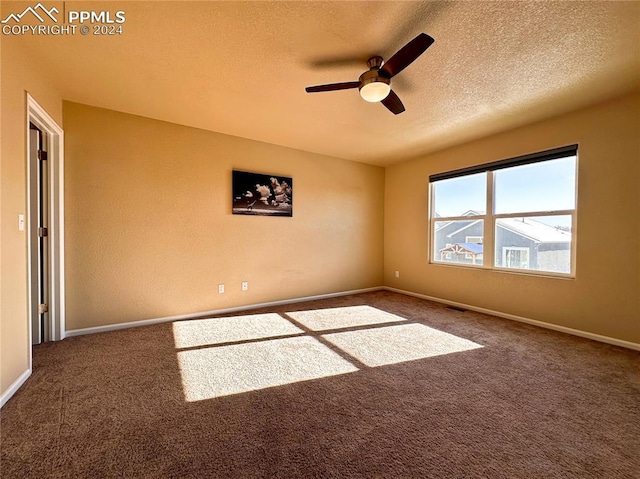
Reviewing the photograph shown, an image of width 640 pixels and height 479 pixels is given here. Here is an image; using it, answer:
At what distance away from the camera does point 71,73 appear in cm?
235

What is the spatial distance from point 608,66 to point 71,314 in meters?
5.69

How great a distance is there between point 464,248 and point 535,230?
953mm

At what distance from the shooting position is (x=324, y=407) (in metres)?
1.74

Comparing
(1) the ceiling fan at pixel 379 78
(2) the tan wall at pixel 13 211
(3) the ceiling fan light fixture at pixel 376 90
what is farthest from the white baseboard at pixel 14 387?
(3) the ceiling fan light fixture at pixel 376 90

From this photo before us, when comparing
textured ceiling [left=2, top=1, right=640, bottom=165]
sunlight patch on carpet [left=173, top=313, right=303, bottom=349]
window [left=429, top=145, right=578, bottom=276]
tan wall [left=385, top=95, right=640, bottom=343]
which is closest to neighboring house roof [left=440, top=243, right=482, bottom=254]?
window [left=429, top=145, right=578, bottom=276]

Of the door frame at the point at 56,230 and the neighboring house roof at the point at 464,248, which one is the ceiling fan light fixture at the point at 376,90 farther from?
the door frame at the point at 56,230

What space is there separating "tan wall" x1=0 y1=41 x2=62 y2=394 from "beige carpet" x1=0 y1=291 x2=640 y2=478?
1.04 feet

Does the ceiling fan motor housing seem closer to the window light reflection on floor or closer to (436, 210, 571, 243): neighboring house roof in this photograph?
the window light reflection on floor

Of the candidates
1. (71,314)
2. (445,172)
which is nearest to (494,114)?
(445,172)

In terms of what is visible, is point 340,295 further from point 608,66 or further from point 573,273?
point 608,66

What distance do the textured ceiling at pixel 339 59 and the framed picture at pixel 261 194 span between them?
833mm

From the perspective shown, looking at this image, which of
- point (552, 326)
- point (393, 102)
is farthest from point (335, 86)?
point (552, 326)

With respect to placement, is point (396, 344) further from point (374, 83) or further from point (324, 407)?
point (374, 83)

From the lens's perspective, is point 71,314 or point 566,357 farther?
point 71,314
